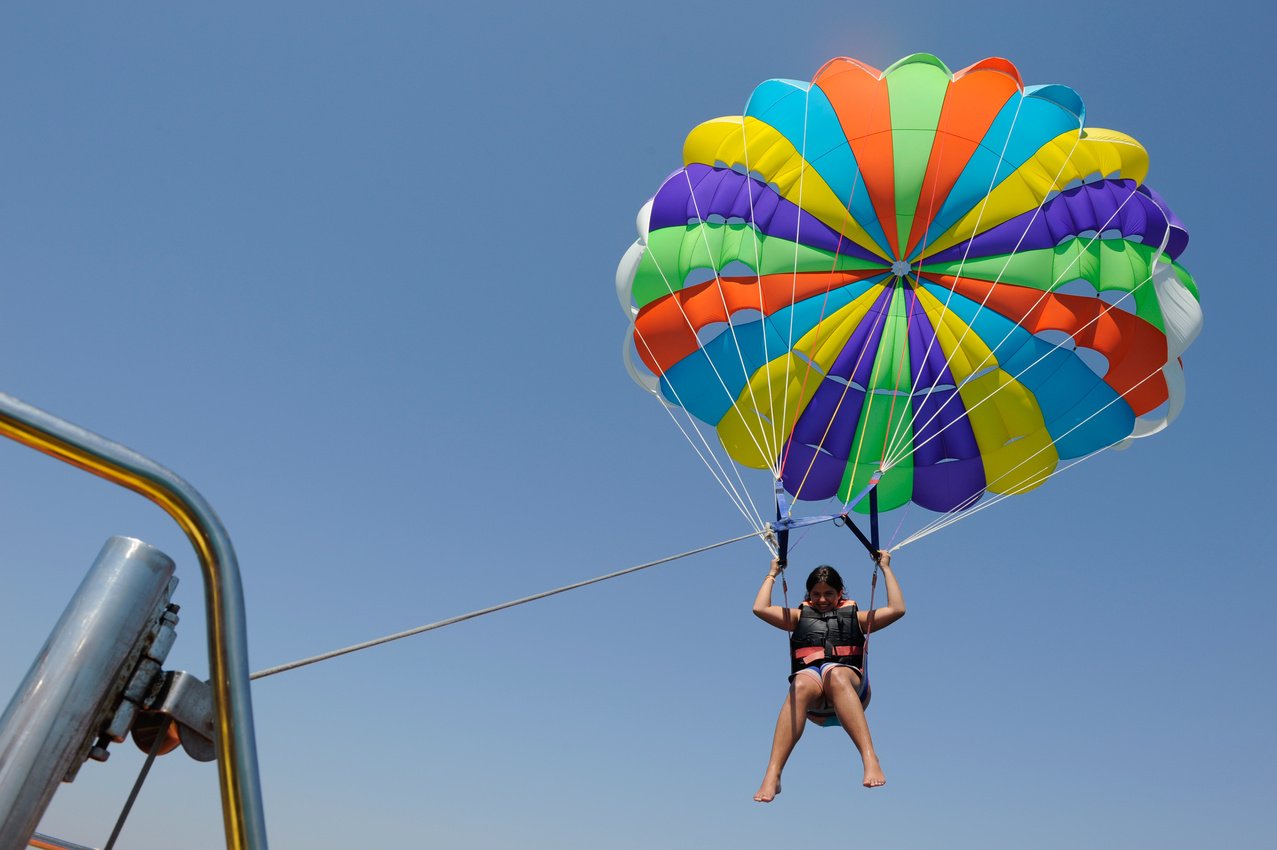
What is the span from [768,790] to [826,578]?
47.2 inches

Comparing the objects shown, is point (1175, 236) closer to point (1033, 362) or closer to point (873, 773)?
point (1033, 362)

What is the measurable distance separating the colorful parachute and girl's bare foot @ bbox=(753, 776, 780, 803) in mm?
2066

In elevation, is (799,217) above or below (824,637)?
above

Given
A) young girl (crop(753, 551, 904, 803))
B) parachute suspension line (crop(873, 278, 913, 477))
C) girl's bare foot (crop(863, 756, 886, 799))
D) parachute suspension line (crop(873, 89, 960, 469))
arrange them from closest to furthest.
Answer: girl's bare foot (crop(863, 756, 886, 799)), young girl (crop(753, 551, 904, 803)), parachute suspension line (crop(873, 89, 960, 469)), parachute suspension line (crop(873, 278, 913, 477))

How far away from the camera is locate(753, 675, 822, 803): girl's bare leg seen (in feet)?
15.4

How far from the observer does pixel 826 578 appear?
17.3 feet

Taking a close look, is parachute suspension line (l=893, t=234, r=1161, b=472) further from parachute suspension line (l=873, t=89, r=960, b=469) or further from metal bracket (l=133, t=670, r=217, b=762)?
metal bracket (l=133, t=670, r=217, b=762)

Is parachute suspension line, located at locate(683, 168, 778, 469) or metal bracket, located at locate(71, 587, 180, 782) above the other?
parachute suspension line, located at locate(683, 168, 778, 469)

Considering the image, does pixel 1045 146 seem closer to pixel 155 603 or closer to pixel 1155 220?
pixel 1155 220

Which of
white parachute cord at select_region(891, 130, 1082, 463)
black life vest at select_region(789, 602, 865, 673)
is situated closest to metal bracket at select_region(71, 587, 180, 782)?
black life vest at select_region(789, 602, 865, 673)

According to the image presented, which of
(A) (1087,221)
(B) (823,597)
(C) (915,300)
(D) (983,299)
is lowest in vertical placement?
(B) (823,597)

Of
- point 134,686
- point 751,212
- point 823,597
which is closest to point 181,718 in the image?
point 134,686

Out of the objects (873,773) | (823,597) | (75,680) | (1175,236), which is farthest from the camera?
(1175,236)

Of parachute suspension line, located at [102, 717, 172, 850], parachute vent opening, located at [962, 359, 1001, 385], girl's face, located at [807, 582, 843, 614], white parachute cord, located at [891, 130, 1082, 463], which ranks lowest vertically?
parachute suspension line, located at [102, 717, 172, 850]
